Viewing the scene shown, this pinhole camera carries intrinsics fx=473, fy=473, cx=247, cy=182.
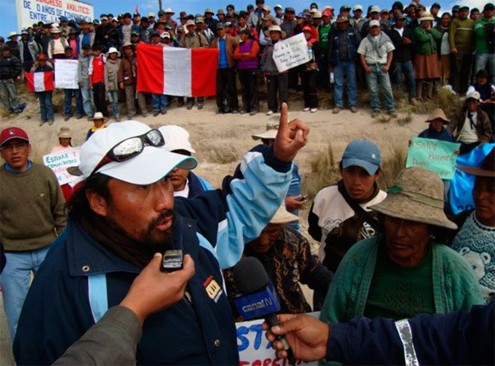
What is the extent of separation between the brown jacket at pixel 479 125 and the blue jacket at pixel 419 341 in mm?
6295

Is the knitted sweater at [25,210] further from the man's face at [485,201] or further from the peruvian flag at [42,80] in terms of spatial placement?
the peruvian flag at [42,80]

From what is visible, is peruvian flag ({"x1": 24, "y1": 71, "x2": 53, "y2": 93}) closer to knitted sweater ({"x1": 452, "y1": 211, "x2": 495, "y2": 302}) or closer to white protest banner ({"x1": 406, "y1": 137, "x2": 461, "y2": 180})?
white protest banner ({"x1": 406, "y1": 137, "x2": 461, "y2": 180})

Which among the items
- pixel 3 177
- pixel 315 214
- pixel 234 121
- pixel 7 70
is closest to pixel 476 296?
pixel 315 214

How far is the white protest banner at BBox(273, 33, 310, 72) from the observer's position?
35.4 feet

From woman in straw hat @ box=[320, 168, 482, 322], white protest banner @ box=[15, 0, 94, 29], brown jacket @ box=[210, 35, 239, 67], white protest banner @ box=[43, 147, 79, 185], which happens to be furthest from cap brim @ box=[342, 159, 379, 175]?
white protest banner @ box=[15, 0, 94, 29]

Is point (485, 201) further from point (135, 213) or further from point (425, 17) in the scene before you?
point (425, 17)

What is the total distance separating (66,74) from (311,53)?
7.01 meters

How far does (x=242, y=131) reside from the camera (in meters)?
12.1

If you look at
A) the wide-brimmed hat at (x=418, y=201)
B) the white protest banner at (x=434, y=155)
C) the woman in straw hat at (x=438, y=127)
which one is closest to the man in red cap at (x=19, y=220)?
the wide-brimmed hat at (x=418, y=201)

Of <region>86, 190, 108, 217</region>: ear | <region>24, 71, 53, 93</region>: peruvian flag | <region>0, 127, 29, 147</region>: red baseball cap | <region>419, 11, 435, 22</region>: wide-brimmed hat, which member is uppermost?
<region>419, 11, 435, 22</region>: wide-brimmed hat

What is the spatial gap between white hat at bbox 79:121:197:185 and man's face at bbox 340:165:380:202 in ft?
5.96

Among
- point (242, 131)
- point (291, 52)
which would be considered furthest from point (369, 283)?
point (242, 131)

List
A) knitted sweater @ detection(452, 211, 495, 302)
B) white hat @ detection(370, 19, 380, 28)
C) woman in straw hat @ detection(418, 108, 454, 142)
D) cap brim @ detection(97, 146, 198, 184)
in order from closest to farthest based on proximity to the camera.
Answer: cap brim @ detection(97, 146, 198, 184) < knitted sweater @ detection(452, 211, 495, 302) < woman in straw hat @ detection(418, 108, 454, 142) < white hat @ detection(370, 19, 380, 28)

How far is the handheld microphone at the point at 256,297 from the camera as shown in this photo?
1952 mm
